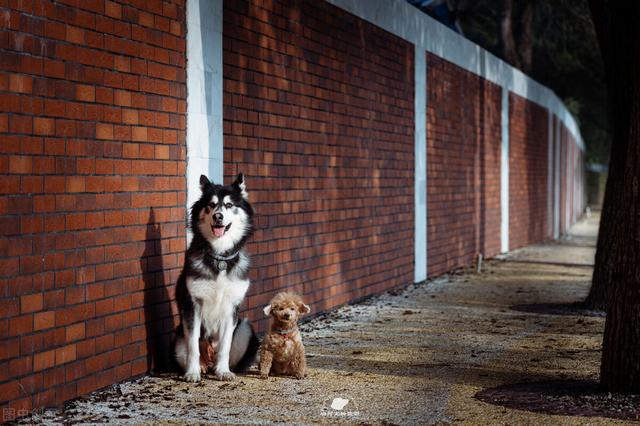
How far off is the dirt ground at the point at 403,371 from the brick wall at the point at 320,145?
60 cm

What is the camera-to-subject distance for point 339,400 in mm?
6957

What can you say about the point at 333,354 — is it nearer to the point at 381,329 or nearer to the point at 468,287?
the point at 381,329

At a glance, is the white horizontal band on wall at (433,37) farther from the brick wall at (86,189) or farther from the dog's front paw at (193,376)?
the dog's front paw at (193,376)

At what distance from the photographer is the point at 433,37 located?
15898 millimetres

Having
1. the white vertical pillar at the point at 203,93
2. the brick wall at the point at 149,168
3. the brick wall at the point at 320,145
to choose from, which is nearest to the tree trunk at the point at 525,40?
the brick wall at the point at 320,145

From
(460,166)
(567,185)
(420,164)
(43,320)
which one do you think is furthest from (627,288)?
(567,185)

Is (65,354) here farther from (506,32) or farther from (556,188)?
(556,188)

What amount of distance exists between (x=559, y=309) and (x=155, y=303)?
6.14m

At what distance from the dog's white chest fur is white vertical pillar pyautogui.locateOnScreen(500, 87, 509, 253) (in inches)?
560

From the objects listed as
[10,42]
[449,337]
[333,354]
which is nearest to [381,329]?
[449,337]

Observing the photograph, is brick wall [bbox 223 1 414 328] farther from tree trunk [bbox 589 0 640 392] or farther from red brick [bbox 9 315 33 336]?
tree trunk [bbox 589 0 640 392]

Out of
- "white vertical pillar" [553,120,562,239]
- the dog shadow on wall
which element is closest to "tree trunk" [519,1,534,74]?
"white vertical pillar" [553,120,562,239]

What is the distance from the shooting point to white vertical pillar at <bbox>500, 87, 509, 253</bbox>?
69.6 feet

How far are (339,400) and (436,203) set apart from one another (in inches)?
375
